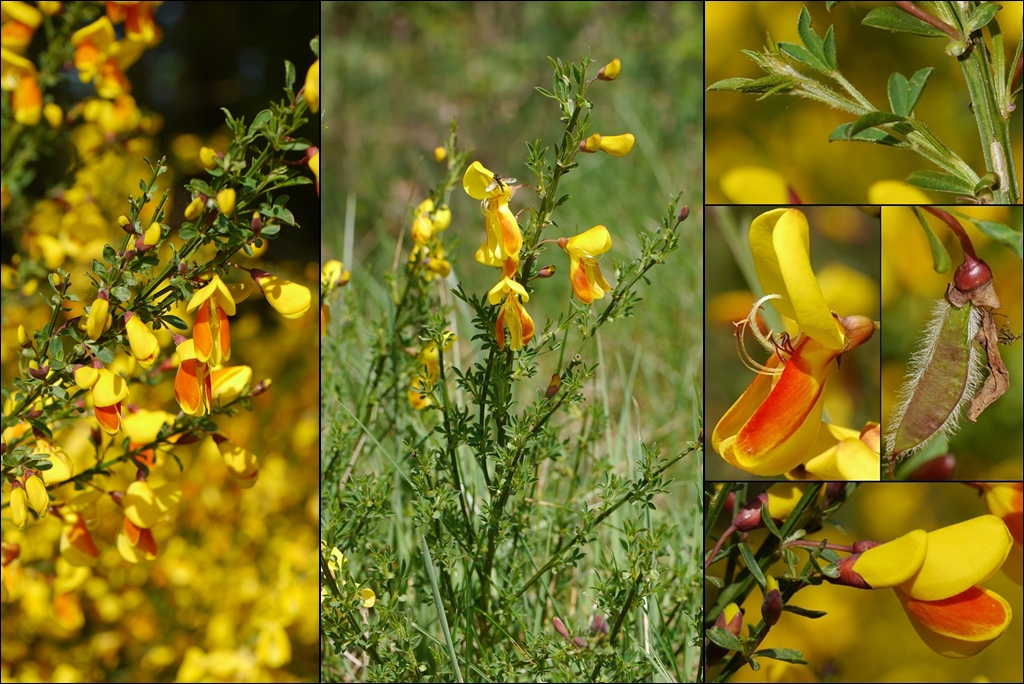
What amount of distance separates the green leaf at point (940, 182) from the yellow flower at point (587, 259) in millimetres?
323

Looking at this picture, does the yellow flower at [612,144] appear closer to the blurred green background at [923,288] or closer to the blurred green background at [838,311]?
the blurred green background at [838,311]

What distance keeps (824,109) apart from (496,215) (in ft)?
1.88

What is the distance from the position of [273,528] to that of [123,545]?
0.84 meters

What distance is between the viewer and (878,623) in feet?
3.30

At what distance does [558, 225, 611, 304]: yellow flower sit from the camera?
2.29 ft

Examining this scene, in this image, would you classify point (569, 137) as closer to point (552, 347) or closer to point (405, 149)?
point (552, 347)

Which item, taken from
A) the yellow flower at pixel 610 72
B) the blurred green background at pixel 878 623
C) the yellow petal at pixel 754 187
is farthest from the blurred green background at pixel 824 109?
the blurred green background at pixel 878 623

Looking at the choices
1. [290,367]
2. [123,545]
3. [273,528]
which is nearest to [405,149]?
[290,367]

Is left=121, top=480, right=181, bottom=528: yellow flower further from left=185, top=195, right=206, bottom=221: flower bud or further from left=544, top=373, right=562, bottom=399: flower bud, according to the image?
left=544, top=373, right=562, bottom=399: flower bud

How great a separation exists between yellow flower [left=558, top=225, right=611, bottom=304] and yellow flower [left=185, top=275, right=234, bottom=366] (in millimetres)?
280

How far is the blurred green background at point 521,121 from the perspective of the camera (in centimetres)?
→ 171

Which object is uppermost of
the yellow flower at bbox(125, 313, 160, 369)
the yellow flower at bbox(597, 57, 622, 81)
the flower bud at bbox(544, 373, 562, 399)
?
the yellow flower at bbox(597, 57, 622, 81)

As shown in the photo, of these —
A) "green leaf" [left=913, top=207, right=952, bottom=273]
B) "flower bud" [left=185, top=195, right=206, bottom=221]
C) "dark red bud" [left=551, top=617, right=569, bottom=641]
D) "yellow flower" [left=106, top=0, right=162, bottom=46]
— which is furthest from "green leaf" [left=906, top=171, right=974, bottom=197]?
"yellow flower" [left=106, top=0, right=162, bottom=46]

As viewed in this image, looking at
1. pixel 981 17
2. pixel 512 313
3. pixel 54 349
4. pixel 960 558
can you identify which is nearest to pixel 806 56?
pixel 981 17
